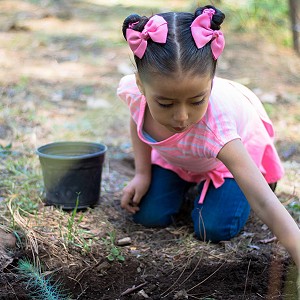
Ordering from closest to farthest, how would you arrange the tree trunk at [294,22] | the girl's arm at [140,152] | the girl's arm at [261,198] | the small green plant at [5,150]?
1. the girl's arm at [261,198]
2. the girl's arm at [140,152]
3. the small green plant at [5,150]
4. the tree trunk at [294,22]

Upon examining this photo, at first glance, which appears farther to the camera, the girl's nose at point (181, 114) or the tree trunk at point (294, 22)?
the tree trunk at point (294, 22)

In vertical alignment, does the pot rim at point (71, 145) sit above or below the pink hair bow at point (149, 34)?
below

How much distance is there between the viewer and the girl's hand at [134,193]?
2604mm

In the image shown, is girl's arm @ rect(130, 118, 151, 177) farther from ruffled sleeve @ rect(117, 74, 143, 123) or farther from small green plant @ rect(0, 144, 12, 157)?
small green plant @ rect(0, 144, 12, 157)

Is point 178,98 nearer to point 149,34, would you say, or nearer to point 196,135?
point 149,34

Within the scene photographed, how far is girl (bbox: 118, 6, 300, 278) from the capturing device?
182 cm

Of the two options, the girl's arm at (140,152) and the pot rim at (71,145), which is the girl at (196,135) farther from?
the pot rim at (71,145)

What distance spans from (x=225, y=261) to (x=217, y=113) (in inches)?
23.3

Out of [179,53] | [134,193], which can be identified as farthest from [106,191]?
[179,53]

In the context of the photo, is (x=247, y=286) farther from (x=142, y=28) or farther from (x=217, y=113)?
(x=142, y=28)

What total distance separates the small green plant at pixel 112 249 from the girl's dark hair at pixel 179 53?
73 cm

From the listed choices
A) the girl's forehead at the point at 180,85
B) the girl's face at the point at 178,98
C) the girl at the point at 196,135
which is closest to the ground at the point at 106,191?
the girl at the point at 196,135

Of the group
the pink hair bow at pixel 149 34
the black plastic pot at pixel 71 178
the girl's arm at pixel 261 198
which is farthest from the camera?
the black plastic pot at pixel 71 178

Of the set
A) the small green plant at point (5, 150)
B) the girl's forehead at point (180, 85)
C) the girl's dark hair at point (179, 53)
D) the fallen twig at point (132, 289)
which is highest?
the girl's dark hair at point (179, 53)
